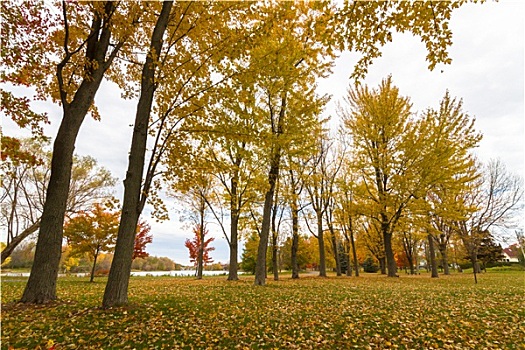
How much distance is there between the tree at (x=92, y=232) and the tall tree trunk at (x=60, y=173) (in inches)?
416

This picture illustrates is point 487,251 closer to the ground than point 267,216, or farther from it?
closer to the ground

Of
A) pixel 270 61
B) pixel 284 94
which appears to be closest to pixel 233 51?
pixel 270 61

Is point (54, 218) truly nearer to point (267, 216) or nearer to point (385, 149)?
point (267, 216)

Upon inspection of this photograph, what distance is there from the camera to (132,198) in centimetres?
582

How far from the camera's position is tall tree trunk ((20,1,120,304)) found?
217 inches

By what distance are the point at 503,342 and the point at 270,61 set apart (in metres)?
9.17

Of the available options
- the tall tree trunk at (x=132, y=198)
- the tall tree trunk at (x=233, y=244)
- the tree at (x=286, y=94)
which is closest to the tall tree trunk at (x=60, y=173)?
the tall tree trunk at (x=132, y=198)

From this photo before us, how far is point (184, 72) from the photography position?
272 inches

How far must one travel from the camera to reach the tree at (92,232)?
15.0 metres

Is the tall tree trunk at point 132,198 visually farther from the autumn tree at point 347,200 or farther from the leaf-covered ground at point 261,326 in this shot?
the autumn tree at point 347,200

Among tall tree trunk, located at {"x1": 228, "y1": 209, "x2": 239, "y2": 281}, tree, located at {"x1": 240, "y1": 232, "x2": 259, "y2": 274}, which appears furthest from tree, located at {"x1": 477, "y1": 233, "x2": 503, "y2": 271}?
tall tree trunk, located at {"x1": 228, "y1": 209, "x2": 239, "y2": 281}

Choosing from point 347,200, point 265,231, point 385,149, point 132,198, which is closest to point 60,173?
point 132,198

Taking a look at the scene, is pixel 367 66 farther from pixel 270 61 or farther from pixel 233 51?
pixel 270 61

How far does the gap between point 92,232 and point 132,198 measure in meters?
11.7
